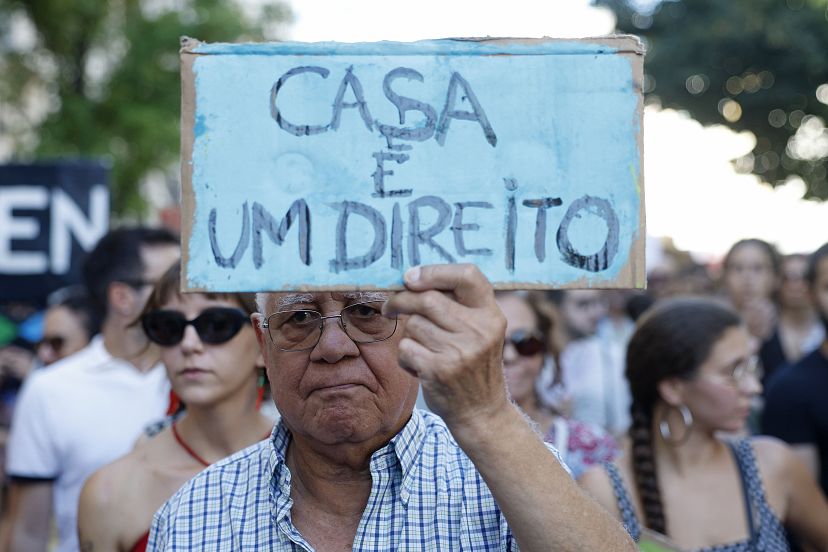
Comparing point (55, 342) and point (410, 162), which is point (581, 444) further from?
point (55, 342)

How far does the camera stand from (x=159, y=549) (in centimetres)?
208

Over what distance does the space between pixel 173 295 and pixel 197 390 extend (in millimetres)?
333

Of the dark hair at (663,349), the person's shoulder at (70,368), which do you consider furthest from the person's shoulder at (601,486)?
the person's shoulder at (70,368)

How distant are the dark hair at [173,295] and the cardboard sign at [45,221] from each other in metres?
2.87

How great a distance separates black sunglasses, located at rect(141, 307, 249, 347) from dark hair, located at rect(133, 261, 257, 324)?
0.04 metres

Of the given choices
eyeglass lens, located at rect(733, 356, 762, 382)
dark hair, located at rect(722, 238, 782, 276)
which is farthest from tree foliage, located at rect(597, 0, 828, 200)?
eyeglass lens, located at rect(733, 356, 762, 382)

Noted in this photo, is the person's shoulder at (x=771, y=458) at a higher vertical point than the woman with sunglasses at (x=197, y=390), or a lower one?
lower

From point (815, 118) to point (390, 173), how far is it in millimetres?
18731

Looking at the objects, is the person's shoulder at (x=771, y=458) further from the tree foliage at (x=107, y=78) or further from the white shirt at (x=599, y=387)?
the tree foliage at (x=107, y=78)

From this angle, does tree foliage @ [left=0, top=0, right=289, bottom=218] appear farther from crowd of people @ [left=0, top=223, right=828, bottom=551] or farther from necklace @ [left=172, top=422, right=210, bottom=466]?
necklace @ [left=172, top=422, right=210, bottom=466]

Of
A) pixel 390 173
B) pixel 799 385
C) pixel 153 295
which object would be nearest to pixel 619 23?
pixel 799 385

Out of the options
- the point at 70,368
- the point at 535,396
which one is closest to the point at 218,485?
the point at 70,368

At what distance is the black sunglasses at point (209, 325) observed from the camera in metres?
3.14

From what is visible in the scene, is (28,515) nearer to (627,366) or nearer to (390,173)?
(627,366)
